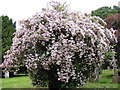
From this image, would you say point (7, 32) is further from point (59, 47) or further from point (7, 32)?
point (59, 47)

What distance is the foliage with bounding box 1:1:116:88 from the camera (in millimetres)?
4199

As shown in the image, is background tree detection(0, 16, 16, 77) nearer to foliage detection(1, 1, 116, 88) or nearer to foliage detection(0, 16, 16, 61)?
foliage detection(0, 16, 16, 61)

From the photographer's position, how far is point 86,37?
4.49 metres

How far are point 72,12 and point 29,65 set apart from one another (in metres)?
1.74

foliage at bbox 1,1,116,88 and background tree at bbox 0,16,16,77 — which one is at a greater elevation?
background tree at bbox 0,16,16,77

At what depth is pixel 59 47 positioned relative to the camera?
417cm

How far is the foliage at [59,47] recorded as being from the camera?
4.20m

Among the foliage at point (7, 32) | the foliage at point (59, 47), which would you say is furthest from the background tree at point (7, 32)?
the foliage at point (59, 47)

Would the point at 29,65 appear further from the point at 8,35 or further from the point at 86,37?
the point at 8,35

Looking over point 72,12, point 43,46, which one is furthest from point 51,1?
point 43,46

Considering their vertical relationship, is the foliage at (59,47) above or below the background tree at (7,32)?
below

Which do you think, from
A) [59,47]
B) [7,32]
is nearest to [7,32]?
[7,32]

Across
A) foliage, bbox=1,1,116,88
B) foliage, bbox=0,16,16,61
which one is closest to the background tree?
foliage, bbox=0,16,16,61

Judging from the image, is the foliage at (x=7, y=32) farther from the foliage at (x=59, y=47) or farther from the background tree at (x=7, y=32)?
the foliage at (x=59, y=47)
